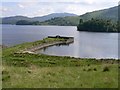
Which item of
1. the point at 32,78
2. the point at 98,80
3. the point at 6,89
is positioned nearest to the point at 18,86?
the point at 6,89

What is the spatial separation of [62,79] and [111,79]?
8.87 feet

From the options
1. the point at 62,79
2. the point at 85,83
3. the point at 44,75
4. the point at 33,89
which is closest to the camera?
the point at 33,89

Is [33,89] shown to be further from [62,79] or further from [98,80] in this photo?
[98,80]

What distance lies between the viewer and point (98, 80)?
1376 cm

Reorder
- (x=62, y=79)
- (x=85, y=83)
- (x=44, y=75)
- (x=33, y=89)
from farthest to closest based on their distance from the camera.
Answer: (x=44, y=75) < (x=62, y=79) < (x=85, y=83) < (x=33, y=89)

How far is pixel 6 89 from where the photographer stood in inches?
490

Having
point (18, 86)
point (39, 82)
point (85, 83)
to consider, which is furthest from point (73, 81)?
point (18, 86)

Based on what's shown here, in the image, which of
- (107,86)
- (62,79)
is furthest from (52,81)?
(107,86)

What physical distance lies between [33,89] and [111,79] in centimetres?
439

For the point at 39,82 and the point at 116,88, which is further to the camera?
the point at 39,82

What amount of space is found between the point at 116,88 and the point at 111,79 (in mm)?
1695

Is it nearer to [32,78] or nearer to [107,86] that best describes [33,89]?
[32,78]

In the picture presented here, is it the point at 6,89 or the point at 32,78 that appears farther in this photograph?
the point at 32,78

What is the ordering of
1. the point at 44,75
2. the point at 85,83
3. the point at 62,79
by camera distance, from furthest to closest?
the point at 44,75
the point at 62,79
the point at 85,83
